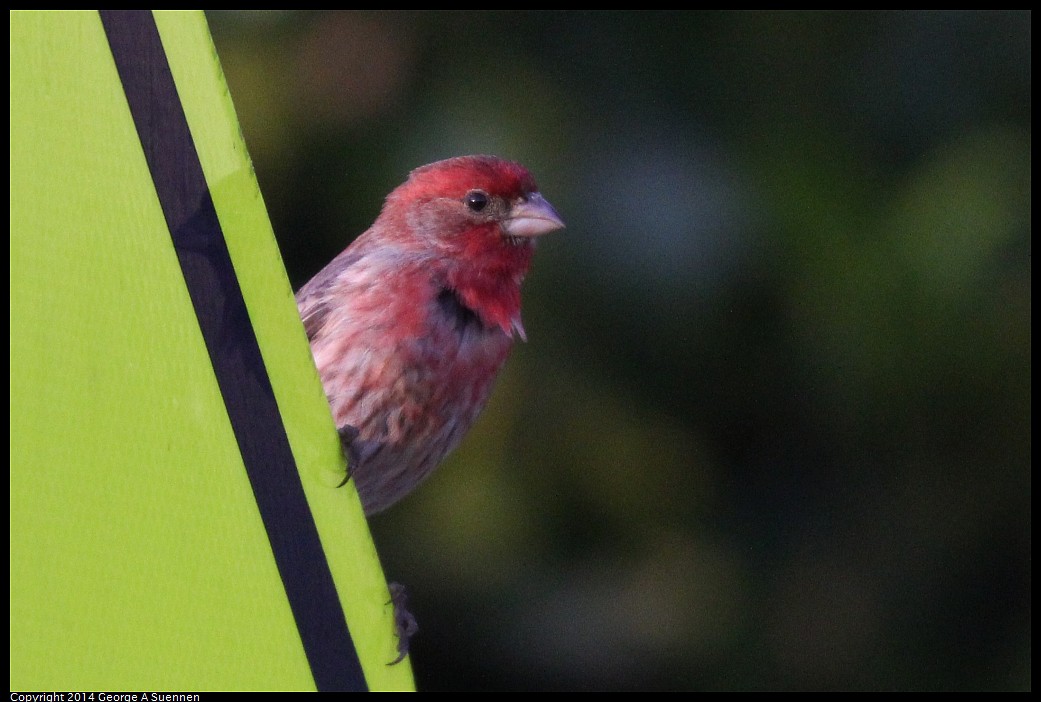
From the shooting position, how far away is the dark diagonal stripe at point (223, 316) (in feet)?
5.37

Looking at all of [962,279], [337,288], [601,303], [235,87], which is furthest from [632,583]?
[235,87]

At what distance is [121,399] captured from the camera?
65.3 inches

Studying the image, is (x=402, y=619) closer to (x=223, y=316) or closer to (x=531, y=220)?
(x=531, y=220)

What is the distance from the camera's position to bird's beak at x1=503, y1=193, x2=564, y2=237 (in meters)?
3.49

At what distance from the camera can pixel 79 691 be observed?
1.68 meters

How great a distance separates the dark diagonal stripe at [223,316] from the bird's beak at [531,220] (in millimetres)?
1880

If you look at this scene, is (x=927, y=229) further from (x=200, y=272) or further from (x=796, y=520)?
(x=200, y=272)

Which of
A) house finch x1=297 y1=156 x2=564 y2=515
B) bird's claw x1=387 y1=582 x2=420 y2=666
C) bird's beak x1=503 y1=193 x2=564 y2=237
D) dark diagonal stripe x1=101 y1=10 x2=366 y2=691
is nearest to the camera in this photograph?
dark diagonal stripe x1=101 y1=10 x2=366 y2=691

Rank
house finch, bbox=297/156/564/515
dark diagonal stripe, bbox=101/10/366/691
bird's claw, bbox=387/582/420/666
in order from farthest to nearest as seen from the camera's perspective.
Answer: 1. house finch, bbox=297/156/564/515
2. bird's claw, bbox=387/582/420/666
3. dark diagonal stripe, bbox=101/10/366/691

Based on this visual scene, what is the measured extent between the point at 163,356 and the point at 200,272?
4.5 inches

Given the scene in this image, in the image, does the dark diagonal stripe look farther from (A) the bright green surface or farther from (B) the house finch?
(B) the house finch

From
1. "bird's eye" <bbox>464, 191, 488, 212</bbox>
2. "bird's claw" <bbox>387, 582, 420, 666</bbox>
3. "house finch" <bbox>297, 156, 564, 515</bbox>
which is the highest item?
"bird's eye" <bbox>464, 191, 488, 212</bbox>

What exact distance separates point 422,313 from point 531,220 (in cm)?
49

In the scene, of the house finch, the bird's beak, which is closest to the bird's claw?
the house finch
